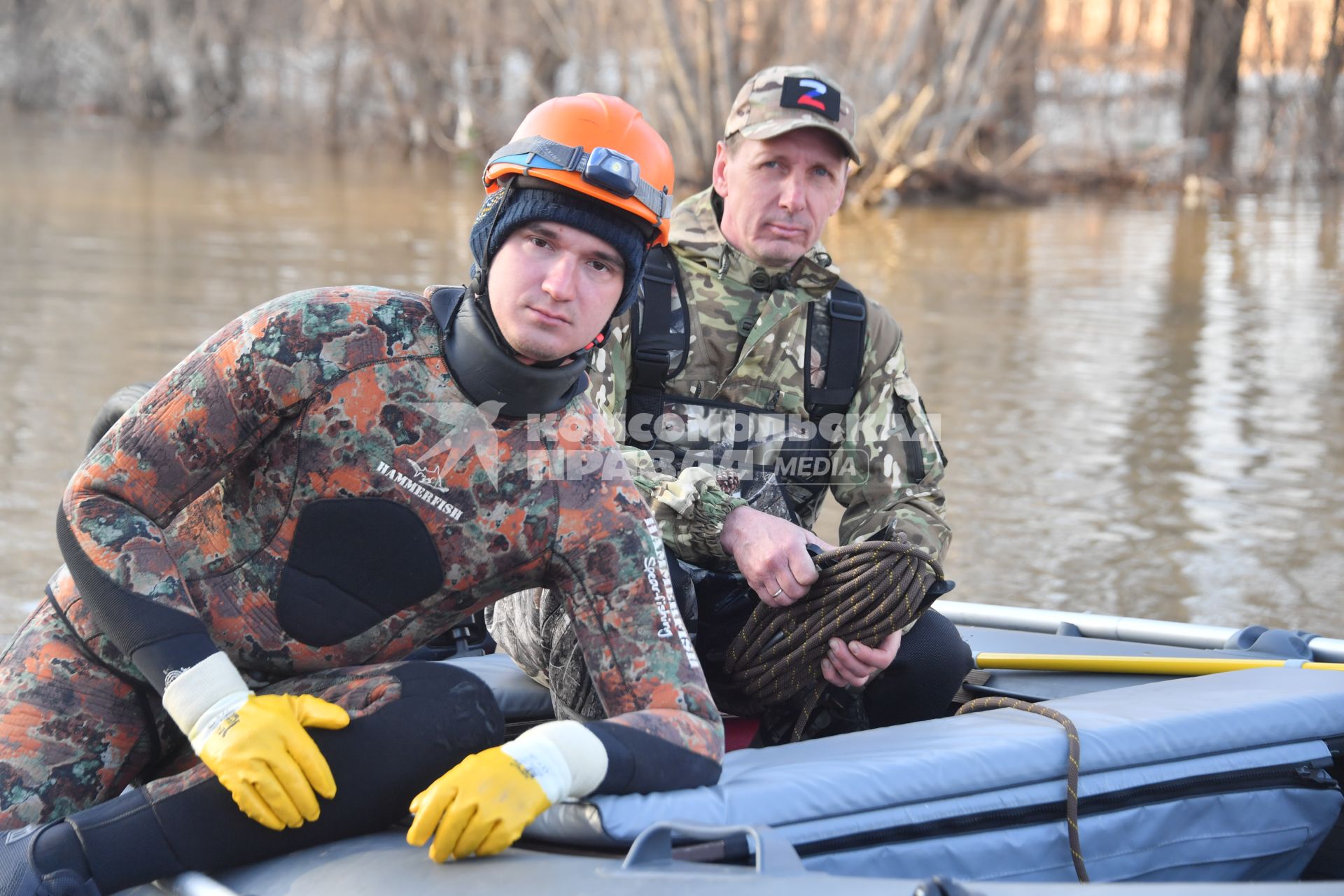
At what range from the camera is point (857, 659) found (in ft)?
8.63

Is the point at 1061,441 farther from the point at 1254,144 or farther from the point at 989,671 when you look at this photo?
the point at 1254,144

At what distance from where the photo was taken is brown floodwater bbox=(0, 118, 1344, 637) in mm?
5184

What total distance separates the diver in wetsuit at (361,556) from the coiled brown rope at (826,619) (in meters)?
0.45

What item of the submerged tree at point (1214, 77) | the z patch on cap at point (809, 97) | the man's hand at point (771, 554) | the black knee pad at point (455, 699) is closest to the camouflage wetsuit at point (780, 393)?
the man's hand at point (771, 554)

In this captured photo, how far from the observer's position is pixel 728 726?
2803 mm

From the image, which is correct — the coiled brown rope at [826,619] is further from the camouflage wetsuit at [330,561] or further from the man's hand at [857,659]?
the camouflage wetsuit at [330,561]

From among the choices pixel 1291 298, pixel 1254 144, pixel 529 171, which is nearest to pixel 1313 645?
pixel 529 171

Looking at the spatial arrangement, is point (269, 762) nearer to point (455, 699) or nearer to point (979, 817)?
point (455, 699)

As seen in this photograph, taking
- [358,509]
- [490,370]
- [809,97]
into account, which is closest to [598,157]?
[490,370]

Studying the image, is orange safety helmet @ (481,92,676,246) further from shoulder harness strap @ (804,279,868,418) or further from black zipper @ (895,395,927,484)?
black zipper @ (895,395,927,484)

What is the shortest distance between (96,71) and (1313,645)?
71.5ft

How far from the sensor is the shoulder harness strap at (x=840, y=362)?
10.1 ft

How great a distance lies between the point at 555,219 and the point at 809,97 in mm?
1075

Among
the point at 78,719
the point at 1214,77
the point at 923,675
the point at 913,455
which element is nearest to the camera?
the point at 78,719
